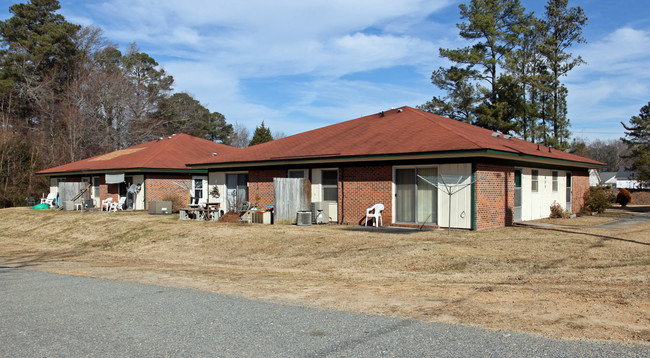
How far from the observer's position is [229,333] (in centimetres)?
560

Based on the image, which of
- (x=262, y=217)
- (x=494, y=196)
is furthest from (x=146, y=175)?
(x=494, y=196)

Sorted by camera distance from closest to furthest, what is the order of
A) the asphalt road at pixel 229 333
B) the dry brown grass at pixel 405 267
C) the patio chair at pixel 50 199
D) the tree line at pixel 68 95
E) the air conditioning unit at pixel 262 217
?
the asphalt road at pixel 229 333
the dry brown grass at pixel 405 267
the air conditioning unit at pixel 262 217
the patio chair at pixel 50 199
the tree line at pixel 68 95

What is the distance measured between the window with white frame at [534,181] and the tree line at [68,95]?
1410 inches

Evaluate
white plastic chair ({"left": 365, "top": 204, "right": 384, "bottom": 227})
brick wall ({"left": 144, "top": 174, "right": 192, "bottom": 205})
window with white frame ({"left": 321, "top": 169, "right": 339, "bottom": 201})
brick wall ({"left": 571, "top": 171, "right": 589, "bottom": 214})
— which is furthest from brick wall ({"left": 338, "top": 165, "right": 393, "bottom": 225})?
brick wall ({"left": 144, "top": 174, "right": 192, "bottom": 205})

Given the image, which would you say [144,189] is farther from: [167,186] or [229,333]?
[229,333]

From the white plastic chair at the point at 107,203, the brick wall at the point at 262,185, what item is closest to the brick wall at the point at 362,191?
the brick wall at the point at 262,185

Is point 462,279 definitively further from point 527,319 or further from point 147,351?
point 147,351

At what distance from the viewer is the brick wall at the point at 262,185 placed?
67.2 ft

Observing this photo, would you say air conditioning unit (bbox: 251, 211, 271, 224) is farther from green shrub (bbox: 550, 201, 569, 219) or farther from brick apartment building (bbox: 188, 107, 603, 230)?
green shrub (bbox: 550, 201, 569, 219)

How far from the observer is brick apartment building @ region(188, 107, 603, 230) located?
610 inches

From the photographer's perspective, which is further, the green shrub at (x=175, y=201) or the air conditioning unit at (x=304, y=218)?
the green shrub at (x=175, y=201)

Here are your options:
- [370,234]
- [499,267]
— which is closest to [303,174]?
[370,234]

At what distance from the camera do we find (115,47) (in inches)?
2101

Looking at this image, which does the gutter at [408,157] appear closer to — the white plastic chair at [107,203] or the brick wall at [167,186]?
the brick wall at [167,186]
